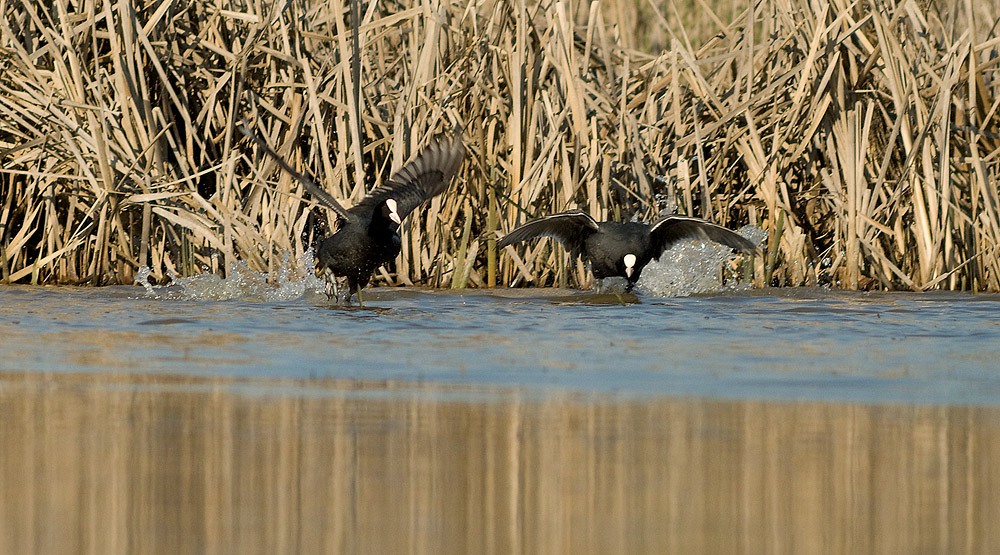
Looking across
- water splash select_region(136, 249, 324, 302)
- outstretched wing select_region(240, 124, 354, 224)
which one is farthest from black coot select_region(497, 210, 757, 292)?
water splash select_region(136, 249, 324, 302)

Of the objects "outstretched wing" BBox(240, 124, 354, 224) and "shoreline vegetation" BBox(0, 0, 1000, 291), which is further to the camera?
"shoreline vegetation" BBox(0, 0, 1000, 291)

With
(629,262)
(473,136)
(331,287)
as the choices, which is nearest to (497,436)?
(629,262)

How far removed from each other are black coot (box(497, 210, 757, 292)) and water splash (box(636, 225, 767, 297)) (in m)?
0.27

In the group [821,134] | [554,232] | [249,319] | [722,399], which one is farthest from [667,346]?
[821,134]

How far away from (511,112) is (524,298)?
1121mm

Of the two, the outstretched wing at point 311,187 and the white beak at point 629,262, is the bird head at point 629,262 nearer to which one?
the white beak at point 629,262

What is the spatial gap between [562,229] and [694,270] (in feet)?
2.86

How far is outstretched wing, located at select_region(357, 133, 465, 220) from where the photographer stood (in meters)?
7.39

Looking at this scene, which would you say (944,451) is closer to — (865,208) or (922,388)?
(922,388)

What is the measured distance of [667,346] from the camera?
5324mm

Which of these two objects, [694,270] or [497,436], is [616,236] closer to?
[694,270]

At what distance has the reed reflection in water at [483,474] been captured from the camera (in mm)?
2492

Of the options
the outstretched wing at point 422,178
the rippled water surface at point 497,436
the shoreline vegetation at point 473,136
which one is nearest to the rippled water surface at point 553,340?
the rippled water surface at point 497,436

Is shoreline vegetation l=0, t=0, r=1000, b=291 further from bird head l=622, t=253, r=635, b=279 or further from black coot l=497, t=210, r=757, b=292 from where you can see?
bird head l=622, t=253, r=635, b=279
